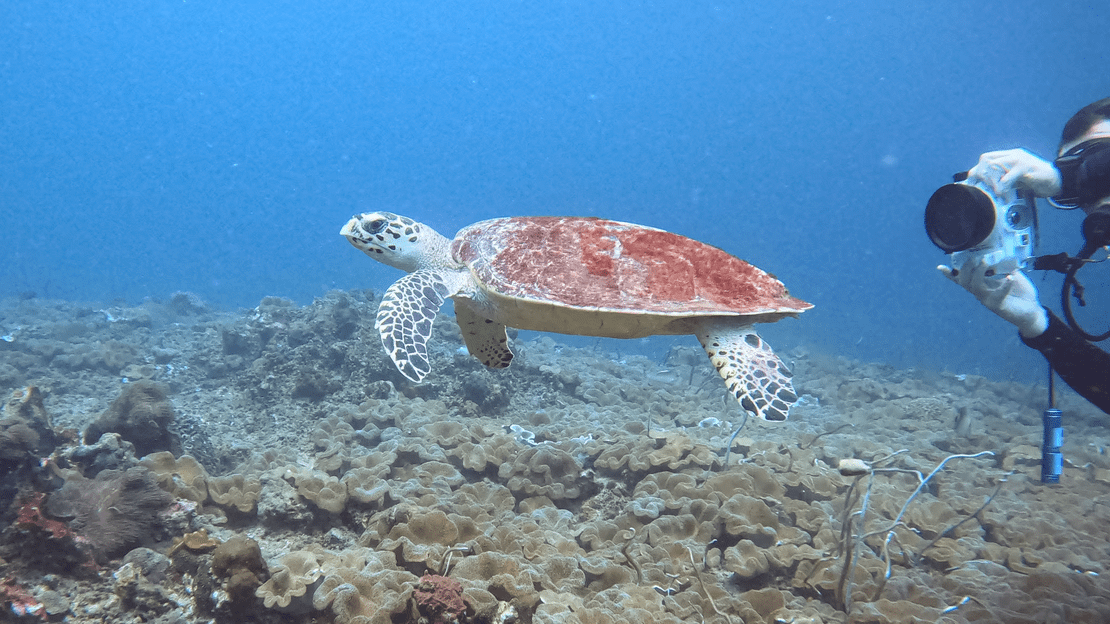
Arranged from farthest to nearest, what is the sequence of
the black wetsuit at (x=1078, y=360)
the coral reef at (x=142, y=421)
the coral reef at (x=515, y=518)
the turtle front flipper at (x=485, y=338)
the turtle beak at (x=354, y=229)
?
the coral reef at (x=142, y=421)
the black wetsuit at (x=1078, y=360)
the turtle front flipper at (x=485, y=338)
the turtle beak at (x=354, y=229)
the coral reef at (x=515, y=518)

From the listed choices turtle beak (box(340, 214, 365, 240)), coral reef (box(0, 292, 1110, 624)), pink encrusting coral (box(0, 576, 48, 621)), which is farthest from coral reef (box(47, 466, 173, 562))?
turtle beak (box(340, 214, 365, 240))

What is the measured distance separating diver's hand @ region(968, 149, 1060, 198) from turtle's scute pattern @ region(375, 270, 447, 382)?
15.7ft

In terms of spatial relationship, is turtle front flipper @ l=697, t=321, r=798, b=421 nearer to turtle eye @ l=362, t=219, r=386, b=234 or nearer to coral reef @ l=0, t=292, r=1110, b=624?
coral reef @ l=0, t=292, r=1110, b=624

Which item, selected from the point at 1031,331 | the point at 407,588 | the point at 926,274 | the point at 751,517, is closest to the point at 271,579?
the point at 407,588

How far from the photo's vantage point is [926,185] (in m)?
98.5

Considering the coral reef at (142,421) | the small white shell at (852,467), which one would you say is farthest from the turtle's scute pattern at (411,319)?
the coral reef at (142,421)

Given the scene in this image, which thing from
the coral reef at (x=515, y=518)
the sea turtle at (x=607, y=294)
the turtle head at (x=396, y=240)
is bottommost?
the coral reef at (x=515, y=518)

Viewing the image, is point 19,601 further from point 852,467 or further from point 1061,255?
point 1061,255

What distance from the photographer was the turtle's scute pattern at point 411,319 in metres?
3.10

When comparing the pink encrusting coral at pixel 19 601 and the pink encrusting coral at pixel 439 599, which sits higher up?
the pink encrusting coral at pixel 439 599

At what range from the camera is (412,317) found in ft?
11.1

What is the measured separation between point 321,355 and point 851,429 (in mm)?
8473

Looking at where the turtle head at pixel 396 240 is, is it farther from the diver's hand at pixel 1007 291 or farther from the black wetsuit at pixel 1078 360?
the black wetsuit at pixel 1078 360

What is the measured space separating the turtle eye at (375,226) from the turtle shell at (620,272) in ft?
3.02
